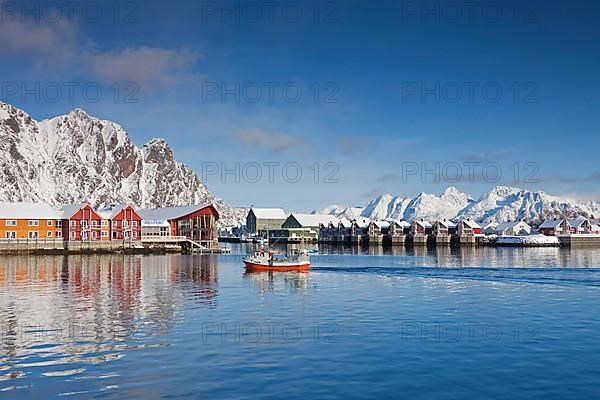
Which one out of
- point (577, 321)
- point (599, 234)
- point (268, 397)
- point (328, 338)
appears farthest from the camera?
point (599, 234)

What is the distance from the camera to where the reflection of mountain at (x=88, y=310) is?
23.5m

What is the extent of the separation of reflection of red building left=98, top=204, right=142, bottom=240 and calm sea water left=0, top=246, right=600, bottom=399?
7048 cm

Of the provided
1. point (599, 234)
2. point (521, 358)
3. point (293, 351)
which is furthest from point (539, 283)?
point (599, 234)

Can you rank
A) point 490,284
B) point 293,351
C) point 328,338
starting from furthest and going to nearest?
1. point 490,284
2. point 328,338
3. point 293,351

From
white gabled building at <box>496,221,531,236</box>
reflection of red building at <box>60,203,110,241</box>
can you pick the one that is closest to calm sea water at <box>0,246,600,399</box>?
reflection of red building at <box>60,203,110,241</box>

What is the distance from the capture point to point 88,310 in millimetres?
33875

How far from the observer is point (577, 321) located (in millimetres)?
30656

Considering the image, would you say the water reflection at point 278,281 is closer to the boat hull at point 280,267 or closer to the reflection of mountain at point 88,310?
the boat hull at point 280,267

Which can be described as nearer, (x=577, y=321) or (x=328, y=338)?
(x=328, y=338)

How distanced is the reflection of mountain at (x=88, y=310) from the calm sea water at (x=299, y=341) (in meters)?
0.11

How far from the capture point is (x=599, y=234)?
178000 mm

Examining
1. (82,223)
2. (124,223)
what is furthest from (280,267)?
(124,223)

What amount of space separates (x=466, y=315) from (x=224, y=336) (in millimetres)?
14031

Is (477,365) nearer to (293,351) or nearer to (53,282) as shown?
(293,351)
